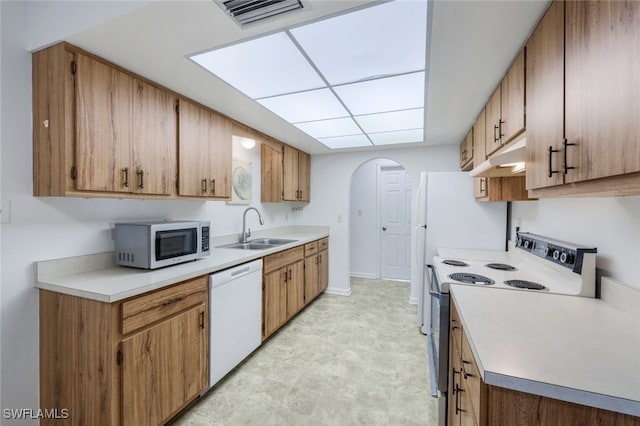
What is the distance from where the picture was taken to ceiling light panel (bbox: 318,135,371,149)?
342 cm

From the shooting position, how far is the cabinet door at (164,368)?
1.42m

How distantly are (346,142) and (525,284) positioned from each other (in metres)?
2.56

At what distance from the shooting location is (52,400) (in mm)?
1512

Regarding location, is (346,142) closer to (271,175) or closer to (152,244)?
(271,175)

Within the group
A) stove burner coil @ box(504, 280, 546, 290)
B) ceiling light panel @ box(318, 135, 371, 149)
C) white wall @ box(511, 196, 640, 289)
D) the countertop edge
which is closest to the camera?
the countertop edge

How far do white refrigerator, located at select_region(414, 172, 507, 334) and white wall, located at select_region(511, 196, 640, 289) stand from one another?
79 cm

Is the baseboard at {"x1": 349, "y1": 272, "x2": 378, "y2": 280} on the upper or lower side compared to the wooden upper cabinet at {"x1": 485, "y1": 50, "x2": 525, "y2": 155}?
lower

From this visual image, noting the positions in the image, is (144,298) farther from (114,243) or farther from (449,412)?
(449,412)

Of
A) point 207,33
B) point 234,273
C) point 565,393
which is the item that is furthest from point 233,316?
point 565,393

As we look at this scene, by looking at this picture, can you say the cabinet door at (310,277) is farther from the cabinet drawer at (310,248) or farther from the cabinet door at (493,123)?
the cabinet door at (493,123)

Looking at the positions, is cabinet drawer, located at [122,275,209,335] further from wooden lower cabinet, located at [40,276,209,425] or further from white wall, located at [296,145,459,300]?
white wall, located at [296,145,459,300]

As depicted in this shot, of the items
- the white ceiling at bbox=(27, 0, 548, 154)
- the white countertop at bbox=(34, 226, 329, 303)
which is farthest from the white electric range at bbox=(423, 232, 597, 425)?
the white countertop at bbox=(34, 226, 329, 303)

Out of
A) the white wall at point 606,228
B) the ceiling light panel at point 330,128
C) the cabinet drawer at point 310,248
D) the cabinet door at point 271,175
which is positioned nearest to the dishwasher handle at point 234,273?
the cabinet drawer at point 310,248

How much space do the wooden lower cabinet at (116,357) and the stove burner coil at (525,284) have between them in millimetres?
2013
